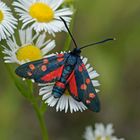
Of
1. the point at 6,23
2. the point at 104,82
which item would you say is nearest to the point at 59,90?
the point at 6,23

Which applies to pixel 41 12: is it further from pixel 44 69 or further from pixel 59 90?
pixel 59 90

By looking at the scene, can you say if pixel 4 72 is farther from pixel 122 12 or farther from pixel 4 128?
pixel 122 12

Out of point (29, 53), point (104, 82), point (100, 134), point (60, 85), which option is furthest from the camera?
point (104, 82)

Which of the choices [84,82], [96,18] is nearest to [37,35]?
[84,82]

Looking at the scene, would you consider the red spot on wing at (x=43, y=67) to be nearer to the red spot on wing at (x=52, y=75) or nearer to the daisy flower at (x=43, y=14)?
the red spot on wing at (x=52, y=75)

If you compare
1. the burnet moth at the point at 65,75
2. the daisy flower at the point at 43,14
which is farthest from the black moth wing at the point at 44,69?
the daisy flower at the point at 43,14

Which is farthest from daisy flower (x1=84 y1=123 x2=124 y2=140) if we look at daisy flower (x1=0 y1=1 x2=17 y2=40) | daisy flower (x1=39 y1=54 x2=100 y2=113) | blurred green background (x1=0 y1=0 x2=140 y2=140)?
daisy flower (x1=0 y1=1 x2=17 y2=40)

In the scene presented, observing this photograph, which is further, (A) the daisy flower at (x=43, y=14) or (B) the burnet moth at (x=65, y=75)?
(A) the daisy flower at (x=43, y=14)
